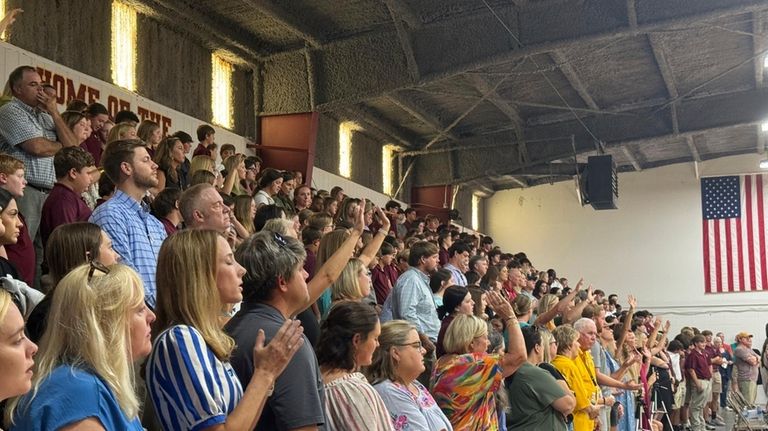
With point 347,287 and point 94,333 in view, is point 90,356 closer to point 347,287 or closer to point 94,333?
point 94,333

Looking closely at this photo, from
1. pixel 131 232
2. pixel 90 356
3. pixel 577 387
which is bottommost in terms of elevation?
pixel 577 387

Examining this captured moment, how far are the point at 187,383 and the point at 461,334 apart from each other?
2.87 meters

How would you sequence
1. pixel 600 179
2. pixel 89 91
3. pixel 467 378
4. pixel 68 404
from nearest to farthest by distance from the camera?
pixel 68 404, pixel 467 378, pixel 89 91, pixel 600 179

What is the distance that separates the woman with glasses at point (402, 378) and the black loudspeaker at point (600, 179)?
44.9 ft

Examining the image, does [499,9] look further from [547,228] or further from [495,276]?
[547,228]

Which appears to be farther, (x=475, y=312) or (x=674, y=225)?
(x=674, y=225)

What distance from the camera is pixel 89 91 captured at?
9945 mm

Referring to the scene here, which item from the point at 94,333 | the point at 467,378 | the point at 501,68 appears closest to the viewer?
the point at 94,333

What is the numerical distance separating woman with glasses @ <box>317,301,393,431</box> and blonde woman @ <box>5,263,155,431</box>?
52.1 inches

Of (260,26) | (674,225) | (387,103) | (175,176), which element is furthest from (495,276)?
(674,225)

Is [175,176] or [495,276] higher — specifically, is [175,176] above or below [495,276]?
above

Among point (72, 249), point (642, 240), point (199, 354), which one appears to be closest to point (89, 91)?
point (72, 249)

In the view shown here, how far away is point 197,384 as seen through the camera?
256 cm

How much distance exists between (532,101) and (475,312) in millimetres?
11427
